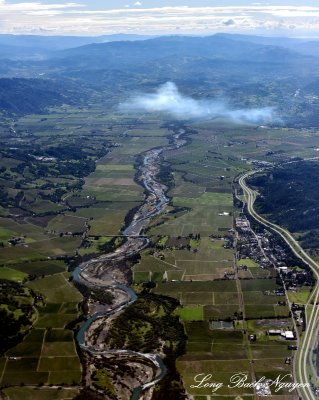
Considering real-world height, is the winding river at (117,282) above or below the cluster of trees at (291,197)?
above

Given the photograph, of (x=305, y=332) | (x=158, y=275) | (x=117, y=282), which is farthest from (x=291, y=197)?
(x=305, y=332)

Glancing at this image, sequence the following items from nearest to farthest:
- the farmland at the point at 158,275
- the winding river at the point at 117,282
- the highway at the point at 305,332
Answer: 1. the highway at the point at 305,332
2. the farmland at the point at 158,275
3. the winding river at the point at 117,282

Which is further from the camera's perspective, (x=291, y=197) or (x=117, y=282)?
(x=291, y=197)

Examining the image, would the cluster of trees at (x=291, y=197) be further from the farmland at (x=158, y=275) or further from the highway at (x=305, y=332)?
the farmland at (x=158, y=275)

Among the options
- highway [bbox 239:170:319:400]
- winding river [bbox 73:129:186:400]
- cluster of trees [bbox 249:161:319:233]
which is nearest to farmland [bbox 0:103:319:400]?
highway [bbox 239:170:319:400]

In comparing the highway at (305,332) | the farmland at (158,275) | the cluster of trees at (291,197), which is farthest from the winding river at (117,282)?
the cluster of trees at (291,197)

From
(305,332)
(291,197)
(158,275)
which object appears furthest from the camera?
(291,197)

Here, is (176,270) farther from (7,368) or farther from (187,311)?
(7,368)

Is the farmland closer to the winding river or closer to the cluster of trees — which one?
the winding river

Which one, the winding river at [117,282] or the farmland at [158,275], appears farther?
the winding river at [117,282]

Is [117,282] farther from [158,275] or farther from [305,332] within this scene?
[305,332]

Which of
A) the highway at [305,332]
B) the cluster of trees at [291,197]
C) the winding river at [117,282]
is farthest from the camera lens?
the cluster of trees at [291,197]

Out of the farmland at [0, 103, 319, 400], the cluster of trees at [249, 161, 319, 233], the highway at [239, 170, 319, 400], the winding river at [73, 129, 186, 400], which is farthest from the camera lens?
the cluster of trees at [249, 161, 319, 233]
